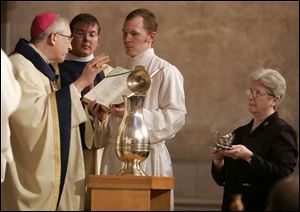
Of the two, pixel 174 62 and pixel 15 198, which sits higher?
pixel 174 62

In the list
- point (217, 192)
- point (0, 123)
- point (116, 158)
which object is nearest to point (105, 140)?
point (116, 158)

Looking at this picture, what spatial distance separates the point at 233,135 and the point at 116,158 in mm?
870

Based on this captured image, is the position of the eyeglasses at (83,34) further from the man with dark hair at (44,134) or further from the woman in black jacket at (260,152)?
the woman in black jacket at (260,152)

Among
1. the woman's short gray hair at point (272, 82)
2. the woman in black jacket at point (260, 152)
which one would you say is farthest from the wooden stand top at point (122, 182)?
the woman's short gray hair at point (272, 82)

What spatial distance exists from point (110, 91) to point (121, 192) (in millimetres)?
890

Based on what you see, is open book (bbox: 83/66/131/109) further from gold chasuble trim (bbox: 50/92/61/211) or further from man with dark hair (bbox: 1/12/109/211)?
gold chasuble trim (bbox: 50/92/61/211)

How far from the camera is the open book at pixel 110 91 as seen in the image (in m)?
8.65

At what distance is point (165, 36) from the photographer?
12125 millimetres

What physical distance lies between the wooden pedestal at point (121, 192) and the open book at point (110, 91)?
0.73 meters

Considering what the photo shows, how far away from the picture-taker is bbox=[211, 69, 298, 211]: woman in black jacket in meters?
8.53

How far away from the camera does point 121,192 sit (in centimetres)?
805

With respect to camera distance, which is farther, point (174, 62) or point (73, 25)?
point (174, 62)

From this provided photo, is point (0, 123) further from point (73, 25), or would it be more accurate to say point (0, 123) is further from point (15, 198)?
point (73, 25)

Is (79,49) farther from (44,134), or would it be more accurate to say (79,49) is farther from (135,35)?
(44,134)
